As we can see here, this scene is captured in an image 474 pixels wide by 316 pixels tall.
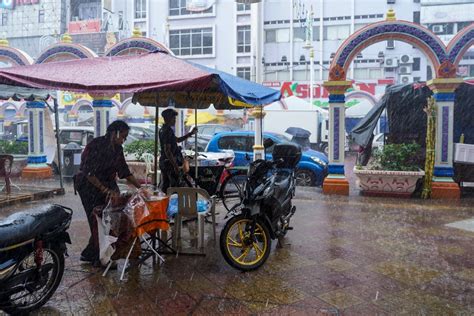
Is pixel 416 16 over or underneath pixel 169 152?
over

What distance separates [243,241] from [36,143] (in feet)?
29.3

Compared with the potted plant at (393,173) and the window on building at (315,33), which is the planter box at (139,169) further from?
the window on building at (315,33)

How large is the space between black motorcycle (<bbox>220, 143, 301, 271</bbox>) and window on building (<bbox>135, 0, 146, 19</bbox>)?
36.0 metres

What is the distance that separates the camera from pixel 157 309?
4.08m

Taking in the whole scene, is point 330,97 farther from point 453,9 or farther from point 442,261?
point 453,9

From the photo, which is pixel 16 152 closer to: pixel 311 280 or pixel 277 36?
pixel 311 280

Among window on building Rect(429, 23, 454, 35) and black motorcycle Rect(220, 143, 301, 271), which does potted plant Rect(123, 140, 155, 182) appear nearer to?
black motorcycle Rect(220, 143, 301, 271)

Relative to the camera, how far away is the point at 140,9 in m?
38.8

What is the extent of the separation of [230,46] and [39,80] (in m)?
32.6

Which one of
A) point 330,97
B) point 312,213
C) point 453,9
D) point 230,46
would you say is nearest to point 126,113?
point 230,46

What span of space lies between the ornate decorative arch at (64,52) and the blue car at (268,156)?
13.1 ft

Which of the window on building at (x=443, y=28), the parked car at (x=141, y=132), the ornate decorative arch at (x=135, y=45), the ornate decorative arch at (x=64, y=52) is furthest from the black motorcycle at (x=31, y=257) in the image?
the window on building at (x=443, y=28)

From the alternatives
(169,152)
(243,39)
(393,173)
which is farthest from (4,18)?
(169,152)

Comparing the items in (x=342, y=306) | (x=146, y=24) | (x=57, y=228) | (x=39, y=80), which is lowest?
(x=342, y=306)
